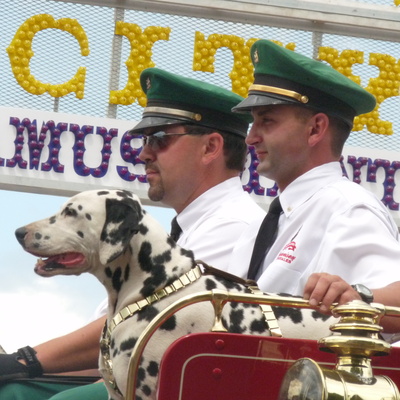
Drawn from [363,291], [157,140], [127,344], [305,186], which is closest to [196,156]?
[157,140]

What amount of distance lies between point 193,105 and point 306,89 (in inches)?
43.4

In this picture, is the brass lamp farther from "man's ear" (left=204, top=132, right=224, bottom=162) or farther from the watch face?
"man's ear" (left=204, top=132, right=224, bottom=162)

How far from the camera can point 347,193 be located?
345cm

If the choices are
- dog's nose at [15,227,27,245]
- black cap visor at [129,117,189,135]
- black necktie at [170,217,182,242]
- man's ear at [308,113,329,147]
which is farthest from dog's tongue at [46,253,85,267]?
black cap visor at [129,117,189,135]

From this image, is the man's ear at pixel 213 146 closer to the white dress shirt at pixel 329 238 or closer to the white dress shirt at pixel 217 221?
the white dress shirt at pixel 217 221

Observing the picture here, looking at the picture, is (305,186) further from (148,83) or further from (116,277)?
(148,83)

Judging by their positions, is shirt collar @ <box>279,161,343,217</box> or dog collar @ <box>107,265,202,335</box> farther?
shirt collar @ <box>279,161,343,217</box>

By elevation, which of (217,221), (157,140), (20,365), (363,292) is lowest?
(20,365)

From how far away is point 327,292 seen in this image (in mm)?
2350

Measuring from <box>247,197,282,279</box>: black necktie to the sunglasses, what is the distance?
1013 mm

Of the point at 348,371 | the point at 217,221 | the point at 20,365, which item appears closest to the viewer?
the point at 348,371

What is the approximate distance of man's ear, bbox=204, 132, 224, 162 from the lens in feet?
15.5

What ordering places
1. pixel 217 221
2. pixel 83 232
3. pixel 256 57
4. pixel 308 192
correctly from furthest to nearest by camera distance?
pixel 217 221 < pixel 256 57 < pixel 308 192 < pixel 83 232

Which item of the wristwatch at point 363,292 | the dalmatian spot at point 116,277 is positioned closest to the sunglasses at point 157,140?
the dalmatian spot at point 116,277
